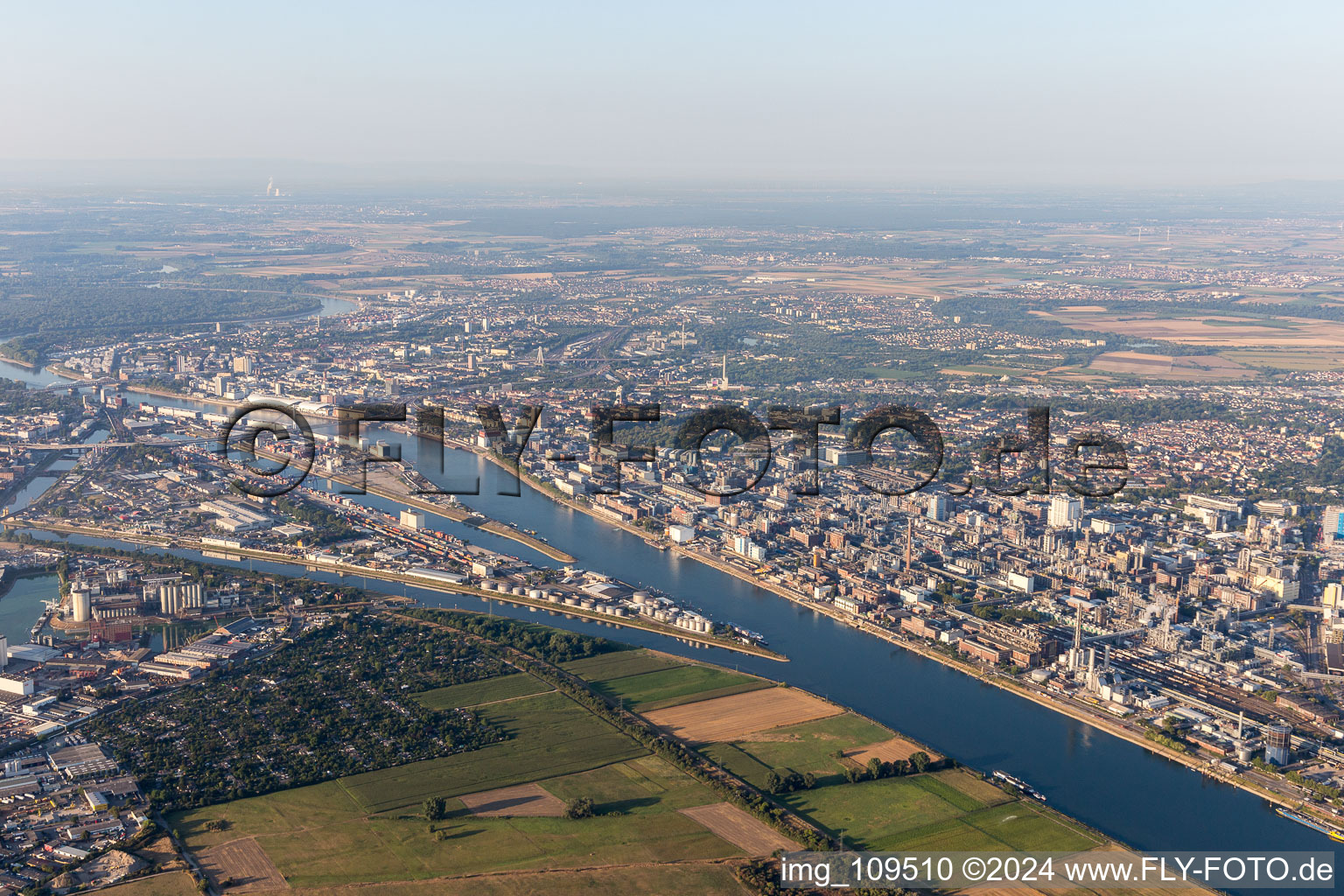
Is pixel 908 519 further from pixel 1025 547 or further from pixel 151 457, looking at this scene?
pixel 151 457

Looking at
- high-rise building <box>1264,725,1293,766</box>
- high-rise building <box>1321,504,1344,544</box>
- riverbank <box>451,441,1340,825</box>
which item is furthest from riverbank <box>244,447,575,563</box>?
high-rise building <box>1321,504,1344,544</box>

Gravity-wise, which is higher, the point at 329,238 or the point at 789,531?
the point at 329,238

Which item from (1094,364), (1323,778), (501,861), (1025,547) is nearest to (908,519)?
(1025,547)

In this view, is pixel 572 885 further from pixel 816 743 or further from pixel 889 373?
pixel 889 373

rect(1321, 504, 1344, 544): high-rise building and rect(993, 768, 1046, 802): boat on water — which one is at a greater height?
rect(1321, 504, 1344, 544): high-rise building

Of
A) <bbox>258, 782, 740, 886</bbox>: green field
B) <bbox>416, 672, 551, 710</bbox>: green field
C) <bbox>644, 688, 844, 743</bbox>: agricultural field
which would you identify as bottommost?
<bbox>258, 782, 740, 886</bbox>: green field

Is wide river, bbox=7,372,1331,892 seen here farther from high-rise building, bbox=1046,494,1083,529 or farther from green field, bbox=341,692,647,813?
high-rise building, bbox=1046,494,1083,529

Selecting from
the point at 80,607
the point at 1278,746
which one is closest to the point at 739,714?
the point at 1278,746
